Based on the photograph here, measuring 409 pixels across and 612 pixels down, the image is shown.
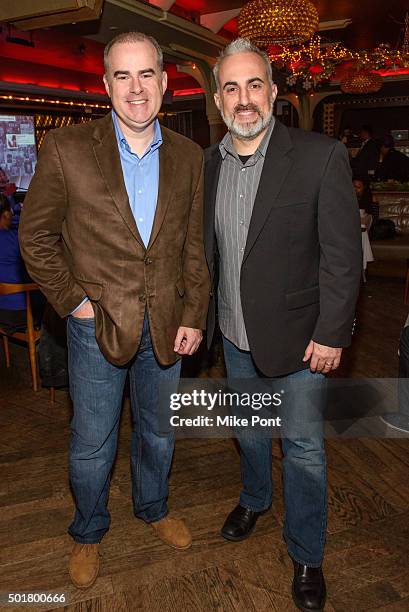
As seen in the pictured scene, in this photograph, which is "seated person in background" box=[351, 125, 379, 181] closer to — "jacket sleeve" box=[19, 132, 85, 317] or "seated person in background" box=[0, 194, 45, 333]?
"seated person in background" box=[0, 194, 45, 333]

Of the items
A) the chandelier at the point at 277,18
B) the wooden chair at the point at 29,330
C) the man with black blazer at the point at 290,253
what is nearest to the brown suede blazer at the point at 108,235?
the man with black blazer at the point at 290,253

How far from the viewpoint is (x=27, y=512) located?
2.42 m

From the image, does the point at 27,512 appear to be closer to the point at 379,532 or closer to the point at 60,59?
the point at 379,532

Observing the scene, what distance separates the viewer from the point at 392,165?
371 inches

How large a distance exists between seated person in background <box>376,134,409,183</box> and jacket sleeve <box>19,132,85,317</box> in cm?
854

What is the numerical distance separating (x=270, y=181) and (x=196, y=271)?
42 cm

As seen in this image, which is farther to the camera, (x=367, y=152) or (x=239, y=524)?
(x=367, y=152)

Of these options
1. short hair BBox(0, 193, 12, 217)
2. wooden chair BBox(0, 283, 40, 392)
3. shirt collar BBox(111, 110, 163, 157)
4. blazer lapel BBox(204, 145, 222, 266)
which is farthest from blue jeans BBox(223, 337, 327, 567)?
short hair BBox(0, 193, 12, 217)

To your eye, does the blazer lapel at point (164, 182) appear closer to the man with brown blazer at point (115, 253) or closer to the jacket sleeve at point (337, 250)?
the man with brown blazer at point (115, 253)

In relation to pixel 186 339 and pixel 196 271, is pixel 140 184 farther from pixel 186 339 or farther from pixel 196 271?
pixel 186 339

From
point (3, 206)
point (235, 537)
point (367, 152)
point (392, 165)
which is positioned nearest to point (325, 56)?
point (367, 152)

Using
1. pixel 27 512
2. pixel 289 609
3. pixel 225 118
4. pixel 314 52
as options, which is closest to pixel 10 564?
pixel 27 512

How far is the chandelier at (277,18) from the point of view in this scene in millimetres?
4953

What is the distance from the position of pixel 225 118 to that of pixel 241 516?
1.58 metres
